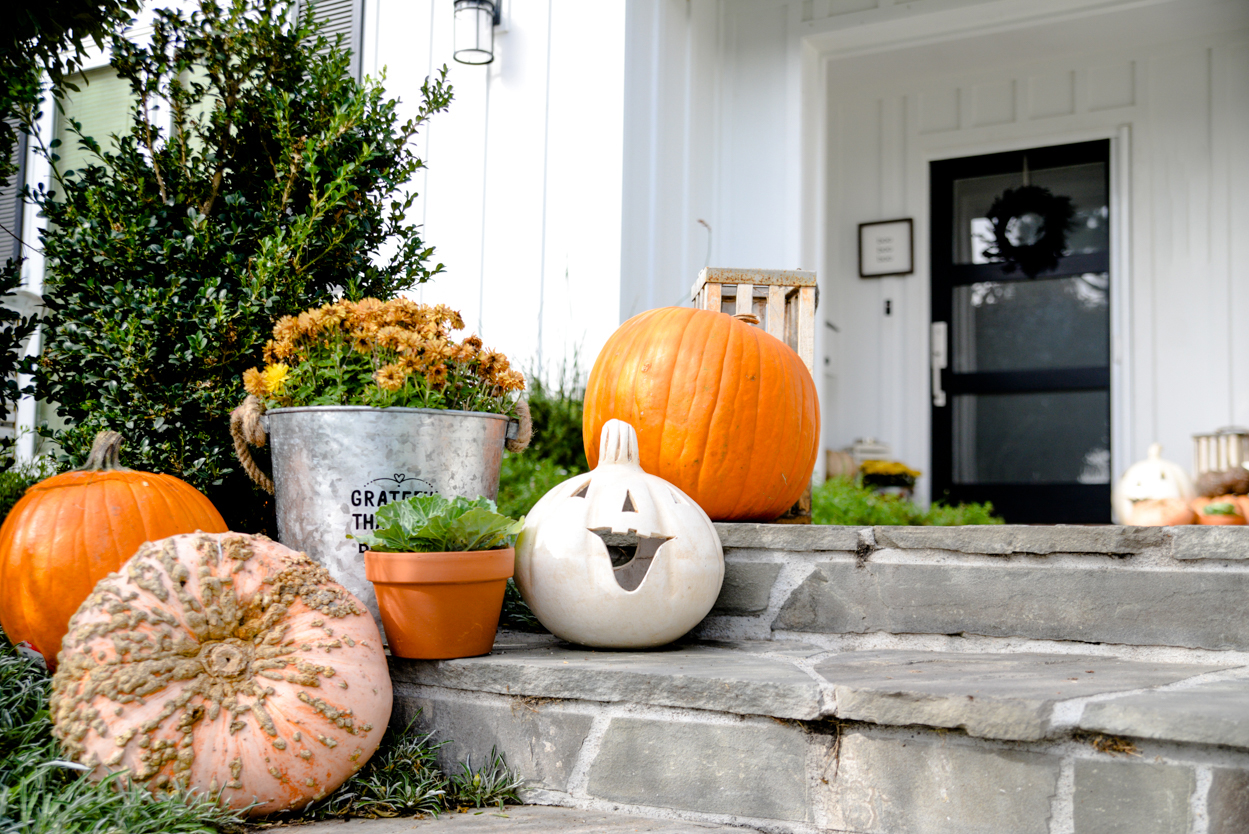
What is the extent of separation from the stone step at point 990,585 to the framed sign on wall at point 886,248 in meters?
3.86

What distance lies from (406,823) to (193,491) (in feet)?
2.61

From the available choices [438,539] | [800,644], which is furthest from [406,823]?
[800,644]

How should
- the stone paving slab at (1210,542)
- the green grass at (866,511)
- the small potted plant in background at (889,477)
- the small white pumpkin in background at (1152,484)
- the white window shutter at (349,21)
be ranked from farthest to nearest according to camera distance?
the small potted plant in background at (889,477), the white window shutter at (349,21), the small white pumpkin in background at (1152,484), the green grass at (866,511), the stone paving slab at (1210,542)

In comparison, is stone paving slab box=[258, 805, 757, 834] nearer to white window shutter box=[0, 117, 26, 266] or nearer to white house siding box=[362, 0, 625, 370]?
white house siding box=[362, 0, 625, 370]

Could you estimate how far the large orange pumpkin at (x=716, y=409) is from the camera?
6.15 feet

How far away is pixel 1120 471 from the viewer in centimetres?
458

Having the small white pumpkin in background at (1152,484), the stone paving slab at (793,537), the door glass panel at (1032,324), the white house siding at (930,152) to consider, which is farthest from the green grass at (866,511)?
the stone paving slab at (793,537)

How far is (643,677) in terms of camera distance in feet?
4.12

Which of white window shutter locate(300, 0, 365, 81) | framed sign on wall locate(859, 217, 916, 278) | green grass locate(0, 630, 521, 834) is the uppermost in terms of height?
white window shutter locate(300, 0, 365, 81)

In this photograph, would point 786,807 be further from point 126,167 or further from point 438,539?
point 126,167

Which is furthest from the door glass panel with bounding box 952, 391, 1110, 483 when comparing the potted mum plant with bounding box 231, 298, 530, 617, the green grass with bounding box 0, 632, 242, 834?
the green grass with bounding box 0, 632, 242, 834

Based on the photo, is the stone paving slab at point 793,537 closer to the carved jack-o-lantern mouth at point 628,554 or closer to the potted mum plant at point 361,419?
the carved jack-o-lantern mouth at point 628,554

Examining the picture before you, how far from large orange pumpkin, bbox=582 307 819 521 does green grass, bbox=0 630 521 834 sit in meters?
0.77

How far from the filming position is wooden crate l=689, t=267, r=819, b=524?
2334 mm
